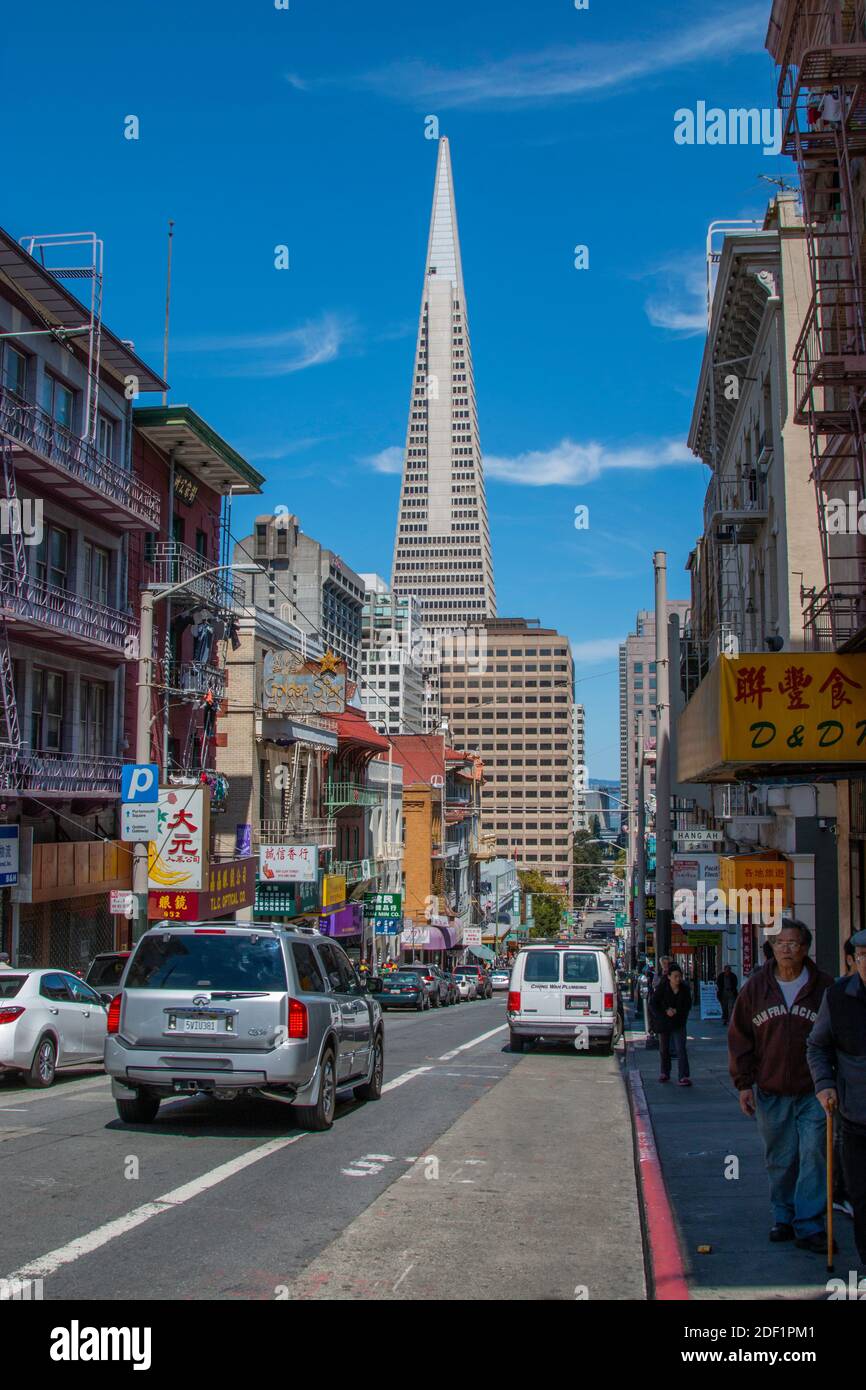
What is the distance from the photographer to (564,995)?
2045 cm

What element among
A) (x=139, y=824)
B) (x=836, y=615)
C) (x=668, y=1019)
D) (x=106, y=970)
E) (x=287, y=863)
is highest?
(x=836, y=615)

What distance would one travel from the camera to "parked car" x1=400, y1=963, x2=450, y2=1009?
136ft

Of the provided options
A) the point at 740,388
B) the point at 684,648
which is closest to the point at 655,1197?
the point at 740,388

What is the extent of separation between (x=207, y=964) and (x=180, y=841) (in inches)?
679

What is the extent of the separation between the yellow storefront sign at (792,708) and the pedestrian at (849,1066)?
230 inches

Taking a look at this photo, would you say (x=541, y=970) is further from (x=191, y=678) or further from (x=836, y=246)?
(x=191, y=678)

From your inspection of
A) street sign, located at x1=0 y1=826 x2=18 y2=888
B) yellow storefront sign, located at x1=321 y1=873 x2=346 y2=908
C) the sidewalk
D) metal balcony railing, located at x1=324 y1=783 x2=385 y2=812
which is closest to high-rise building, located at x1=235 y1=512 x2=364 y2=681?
metal balcony railing, located at x1=324 y1=783 x2=385 y2=812

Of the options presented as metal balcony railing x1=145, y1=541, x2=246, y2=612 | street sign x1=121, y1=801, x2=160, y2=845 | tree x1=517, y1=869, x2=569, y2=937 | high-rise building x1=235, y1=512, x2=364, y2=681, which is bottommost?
tree x1=517, y1=869, x2=569, y2=937

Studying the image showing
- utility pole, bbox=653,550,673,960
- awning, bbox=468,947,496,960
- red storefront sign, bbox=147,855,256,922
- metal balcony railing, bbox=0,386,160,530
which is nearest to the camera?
metal balcony railing, bbox=0,386,160,530

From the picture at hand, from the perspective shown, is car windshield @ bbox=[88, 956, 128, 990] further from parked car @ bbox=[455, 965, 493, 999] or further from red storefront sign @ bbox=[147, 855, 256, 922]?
parked car @ bbox=[455, 965, 493, 999]

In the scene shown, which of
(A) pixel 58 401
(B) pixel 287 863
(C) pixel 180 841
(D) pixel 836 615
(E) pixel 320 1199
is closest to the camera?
(E) pixel 320 1199

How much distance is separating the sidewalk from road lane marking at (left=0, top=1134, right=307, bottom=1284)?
317 cm

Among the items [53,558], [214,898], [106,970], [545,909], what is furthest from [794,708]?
[545,909]
